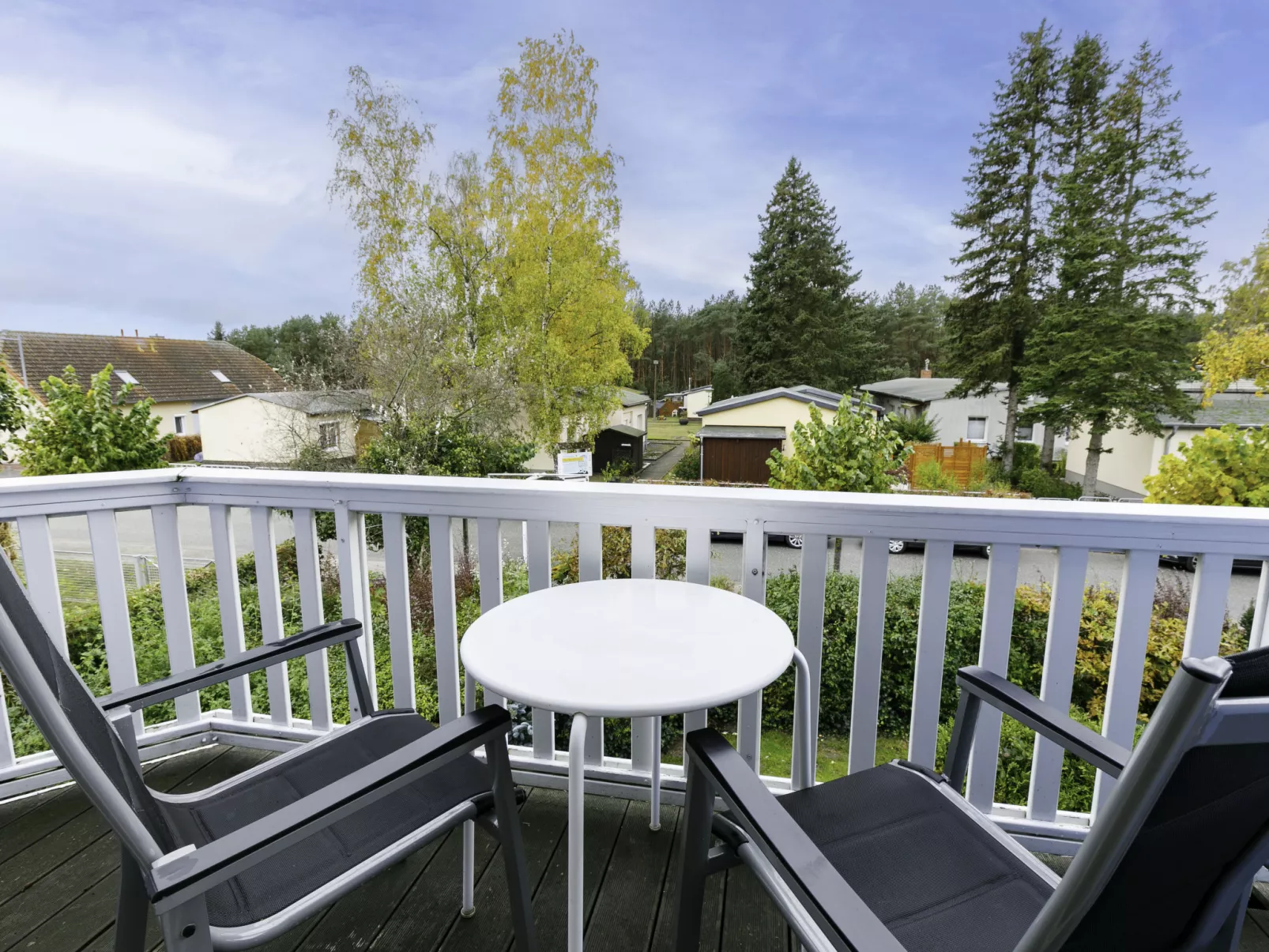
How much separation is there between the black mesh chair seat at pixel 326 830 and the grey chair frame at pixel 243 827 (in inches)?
0.9

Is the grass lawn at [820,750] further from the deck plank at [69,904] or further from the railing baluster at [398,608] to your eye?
the deck plank at [69,904]

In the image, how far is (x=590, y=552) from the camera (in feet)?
5.44

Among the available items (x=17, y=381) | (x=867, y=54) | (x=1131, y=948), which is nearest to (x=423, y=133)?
(x=17, y=381)

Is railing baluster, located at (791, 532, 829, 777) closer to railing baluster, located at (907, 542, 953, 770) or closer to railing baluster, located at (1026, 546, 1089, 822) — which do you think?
railing baluster, located at (907, 542, 953, 770)

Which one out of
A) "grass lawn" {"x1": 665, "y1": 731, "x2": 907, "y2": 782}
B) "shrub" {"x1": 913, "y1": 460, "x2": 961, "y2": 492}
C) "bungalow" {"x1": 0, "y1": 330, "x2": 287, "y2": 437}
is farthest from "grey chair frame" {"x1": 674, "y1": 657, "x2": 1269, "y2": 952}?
"bungalow" {"x1": 0, "y1": 330, "x2": 287, "y2": 437}

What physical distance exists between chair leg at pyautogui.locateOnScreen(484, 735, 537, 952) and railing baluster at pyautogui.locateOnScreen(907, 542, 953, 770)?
3.09ft

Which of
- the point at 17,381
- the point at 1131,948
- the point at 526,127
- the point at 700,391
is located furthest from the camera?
the point at 700,391

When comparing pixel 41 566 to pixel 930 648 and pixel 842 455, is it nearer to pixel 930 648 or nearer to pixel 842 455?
pixel 930 648

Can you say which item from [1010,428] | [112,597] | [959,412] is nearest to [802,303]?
[959,412]

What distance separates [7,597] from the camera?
74cm

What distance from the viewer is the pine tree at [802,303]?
3073cm

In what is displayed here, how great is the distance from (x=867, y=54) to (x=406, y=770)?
27442 mm

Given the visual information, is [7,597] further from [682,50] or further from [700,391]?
[700,391]

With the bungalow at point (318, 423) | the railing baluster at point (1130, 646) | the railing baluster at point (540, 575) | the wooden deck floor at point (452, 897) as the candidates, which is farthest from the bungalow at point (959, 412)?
the wooden deck floor at point (452, 897)
